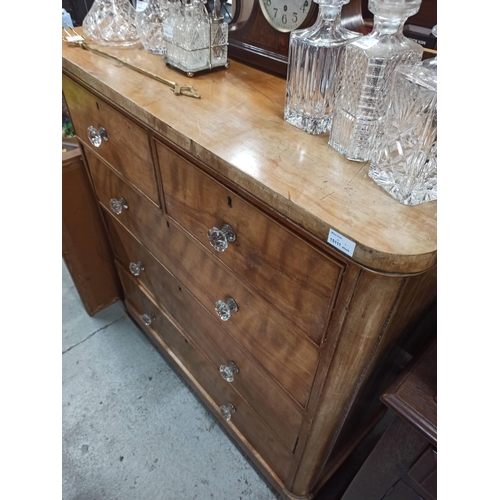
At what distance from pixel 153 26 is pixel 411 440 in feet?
3.15

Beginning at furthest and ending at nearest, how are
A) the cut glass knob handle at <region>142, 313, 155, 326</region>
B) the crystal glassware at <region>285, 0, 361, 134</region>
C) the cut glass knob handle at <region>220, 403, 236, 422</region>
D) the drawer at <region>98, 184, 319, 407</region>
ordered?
the cut glass knob handle at <region>142, 313, 155, 326</region> < the cut glass knob handle at <region>220, 403, 236, 422</region> < the drawer at <region>98, 184, 319, 407</region> < the crystal glassware at <region>285, 0, 361, 134</region>

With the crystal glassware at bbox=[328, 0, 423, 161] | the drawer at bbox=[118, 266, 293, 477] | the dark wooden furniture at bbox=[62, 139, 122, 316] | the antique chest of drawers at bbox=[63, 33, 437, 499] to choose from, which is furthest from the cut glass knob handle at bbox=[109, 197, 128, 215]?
the crystal glassware at bbox=[328, 0, 423, 161]

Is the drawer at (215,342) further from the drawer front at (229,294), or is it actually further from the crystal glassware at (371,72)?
the crystal glassware at (371,72)

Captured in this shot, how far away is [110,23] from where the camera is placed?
35.1 inches

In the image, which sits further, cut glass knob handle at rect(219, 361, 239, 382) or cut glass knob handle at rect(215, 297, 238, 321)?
cut glass knob handle at rect(219, 361, 239, 382)

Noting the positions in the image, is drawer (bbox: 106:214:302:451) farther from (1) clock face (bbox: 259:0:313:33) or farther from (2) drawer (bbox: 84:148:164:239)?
(1) clock face (bbox: 259:0:313:33)

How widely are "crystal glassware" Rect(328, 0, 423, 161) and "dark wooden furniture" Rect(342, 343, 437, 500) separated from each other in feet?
1.16

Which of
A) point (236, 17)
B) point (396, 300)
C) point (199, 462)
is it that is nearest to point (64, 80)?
point (236, 17)

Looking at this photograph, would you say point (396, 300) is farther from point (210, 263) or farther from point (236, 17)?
point (236, 17)

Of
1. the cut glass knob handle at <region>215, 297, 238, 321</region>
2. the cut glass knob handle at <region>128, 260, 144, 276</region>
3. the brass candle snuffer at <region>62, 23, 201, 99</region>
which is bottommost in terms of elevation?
the cut glass knob handle at <region>128, 260, 144, 276</region>

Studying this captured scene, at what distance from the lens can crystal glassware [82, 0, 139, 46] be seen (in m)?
0.89

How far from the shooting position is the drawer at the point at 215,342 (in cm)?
80

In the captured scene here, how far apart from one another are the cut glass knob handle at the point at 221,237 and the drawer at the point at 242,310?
2.7 inches

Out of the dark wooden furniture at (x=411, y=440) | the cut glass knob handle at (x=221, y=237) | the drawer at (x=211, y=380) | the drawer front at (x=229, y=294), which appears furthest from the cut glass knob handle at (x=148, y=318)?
the dark wooden furniture at (x=411, y=440)
